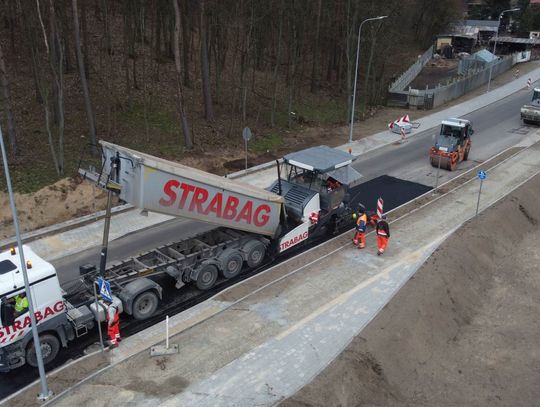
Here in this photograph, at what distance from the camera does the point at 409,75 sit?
4656 cm

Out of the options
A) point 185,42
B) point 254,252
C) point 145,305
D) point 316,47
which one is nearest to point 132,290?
point 145,305

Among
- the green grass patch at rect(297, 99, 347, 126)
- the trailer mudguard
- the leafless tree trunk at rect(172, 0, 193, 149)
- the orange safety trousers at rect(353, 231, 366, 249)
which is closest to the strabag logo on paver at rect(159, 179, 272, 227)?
the trailer mudguard

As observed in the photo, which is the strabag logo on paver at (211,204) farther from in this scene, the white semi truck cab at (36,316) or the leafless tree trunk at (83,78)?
the leafless tree trunk at (83,78)

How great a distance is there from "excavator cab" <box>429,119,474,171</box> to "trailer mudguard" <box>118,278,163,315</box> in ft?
53.6

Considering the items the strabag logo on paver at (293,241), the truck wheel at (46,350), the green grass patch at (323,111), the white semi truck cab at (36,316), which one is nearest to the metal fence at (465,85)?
the green grass patch at (323,111)

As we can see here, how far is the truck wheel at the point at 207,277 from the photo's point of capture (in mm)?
13523

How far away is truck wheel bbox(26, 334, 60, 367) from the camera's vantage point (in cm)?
1066

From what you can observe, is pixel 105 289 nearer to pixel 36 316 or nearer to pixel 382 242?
pixel 36 316

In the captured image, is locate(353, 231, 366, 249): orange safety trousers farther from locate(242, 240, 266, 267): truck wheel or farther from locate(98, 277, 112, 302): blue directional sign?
locate(98, 277, 112, 302): blue directional sign

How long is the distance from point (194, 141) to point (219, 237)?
11.8 meters

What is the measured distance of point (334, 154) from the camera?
16.4 m

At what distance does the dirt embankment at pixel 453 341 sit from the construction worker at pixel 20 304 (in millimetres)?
5852

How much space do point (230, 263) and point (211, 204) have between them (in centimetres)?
219

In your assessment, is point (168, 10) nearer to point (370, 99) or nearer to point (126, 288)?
point (370, 99)
